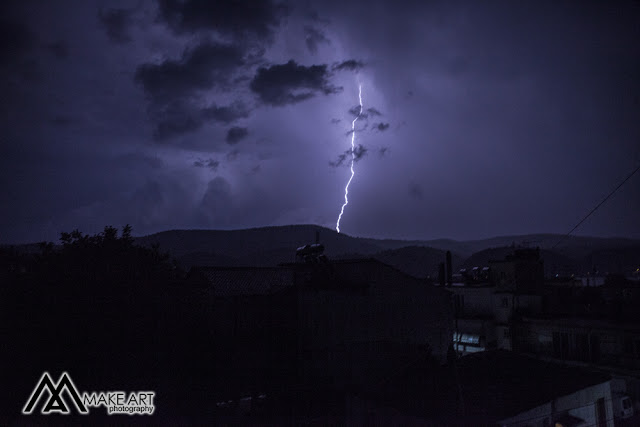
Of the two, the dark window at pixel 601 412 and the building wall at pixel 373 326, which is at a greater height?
the building wall at pixel 373 326

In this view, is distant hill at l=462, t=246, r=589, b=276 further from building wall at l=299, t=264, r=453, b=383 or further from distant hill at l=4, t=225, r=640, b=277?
building wall at l=299, t=264, r=453, b=383

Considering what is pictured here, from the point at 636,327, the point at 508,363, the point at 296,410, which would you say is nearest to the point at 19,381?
the point at 296,410

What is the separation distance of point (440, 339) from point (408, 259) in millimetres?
83488

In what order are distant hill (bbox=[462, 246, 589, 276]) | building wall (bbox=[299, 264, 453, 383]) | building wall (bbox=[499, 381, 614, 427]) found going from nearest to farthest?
building wall (bbox=[499, 381, 614, 427]) → building wall (bbox=[299, 264, 453, 383]) → distant hill (bbox=[462, 246, 589, 276])

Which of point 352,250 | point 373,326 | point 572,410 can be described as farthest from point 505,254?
point 572,410

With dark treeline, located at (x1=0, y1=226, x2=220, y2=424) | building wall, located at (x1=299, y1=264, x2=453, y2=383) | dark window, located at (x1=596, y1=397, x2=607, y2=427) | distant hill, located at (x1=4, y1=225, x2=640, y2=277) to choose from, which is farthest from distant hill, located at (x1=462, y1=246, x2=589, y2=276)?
dark treeline, located at (x1=0, y1=226, x2=220, y2=424)

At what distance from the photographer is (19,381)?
17.5 meters

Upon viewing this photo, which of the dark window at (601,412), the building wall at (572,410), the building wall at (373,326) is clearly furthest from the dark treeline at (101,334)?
the dark window at (601,412)

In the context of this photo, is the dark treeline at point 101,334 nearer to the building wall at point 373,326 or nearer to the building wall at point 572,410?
the building wall at point 373,326

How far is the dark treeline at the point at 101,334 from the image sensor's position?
1777 cm

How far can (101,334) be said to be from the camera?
1864 centimetres

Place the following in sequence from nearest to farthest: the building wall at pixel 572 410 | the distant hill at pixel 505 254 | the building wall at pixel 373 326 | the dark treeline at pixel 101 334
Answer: the building wall at pixel 572 410 → the dark treeline at pixel 101 334 → the building wall at pixel 373 326 → the distant hill at pixel 505 254

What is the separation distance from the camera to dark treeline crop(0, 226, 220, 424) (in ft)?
58.3

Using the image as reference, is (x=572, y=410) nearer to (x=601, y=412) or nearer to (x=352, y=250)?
(x=601, y=412)
